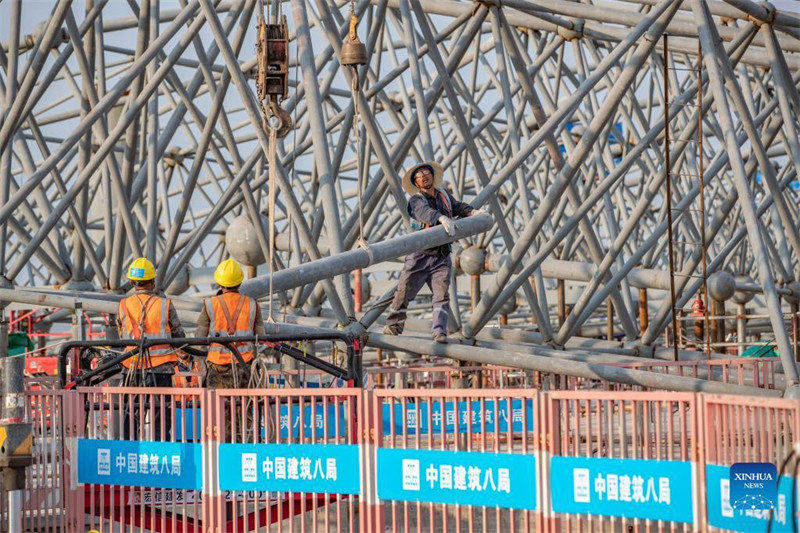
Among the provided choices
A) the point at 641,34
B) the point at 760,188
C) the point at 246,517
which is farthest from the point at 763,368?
the point at 760,188

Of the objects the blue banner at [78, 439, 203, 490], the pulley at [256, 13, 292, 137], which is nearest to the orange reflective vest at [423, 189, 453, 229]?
Result: the pulley at [256, 13, 292, 137]

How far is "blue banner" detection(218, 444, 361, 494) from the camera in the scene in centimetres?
886

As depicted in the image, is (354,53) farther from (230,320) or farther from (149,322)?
(149,322)

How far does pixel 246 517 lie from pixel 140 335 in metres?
2.42

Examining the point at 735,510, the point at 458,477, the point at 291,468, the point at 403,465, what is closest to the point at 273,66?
the point at 291,468

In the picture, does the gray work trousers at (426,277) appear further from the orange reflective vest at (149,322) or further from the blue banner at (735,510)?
the blue banner at (735,510)

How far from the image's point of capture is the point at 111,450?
984cm

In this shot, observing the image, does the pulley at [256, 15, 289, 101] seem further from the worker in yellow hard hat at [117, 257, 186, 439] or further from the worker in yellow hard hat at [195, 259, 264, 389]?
the worker in yellow hard hat at [195, 259, 264, 389]

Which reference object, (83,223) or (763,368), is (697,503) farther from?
(83,223)

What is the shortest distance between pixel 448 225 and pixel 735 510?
6345 millimetres

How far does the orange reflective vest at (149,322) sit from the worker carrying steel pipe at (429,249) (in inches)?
126

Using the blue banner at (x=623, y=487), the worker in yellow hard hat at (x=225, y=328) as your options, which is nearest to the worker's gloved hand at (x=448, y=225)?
the worker in yellow hard hat at (x=225, y=328)

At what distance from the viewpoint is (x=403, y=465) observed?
338 inches

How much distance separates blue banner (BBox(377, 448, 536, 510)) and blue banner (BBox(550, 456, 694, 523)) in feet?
0.69
